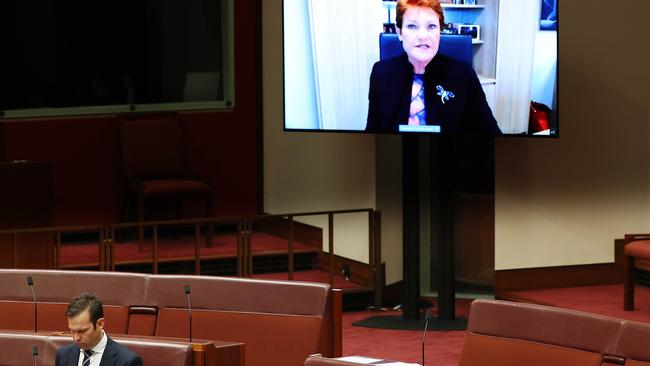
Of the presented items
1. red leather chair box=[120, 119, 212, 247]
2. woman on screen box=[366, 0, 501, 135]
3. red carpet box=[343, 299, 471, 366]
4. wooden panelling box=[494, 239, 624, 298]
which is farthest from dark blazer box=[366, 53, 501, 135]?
red leather chair box=[120, 119, 212, 247]

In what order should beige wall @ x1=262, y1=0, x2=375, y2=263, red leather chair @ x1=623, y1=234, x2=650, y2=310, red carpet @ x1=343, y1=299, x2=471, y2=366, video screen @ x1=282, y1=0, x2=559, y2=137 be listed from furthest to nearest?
beige wall @ x1=262, y1=0, x2=375, y2=263 → red leather chair @ x1=623, y1=234, x2=650, y2=310 → video screen @ x1=282, y1=0, x2=559, y2=137 → red carpet @ x1=343, y1=299, x2=471, y2=366

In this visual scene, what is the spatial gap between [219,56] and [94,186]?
1.51m

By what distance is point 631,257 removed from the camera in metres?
8.77

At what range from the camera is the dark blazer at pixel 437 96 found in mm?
8414

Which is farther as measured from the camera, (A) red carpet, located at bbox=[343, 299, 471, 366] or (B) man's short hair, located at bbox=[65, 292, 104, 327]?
(A) red carpet, located at bbox=[343, 299, 471, 366]

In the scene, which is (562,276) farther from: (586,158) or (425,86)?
(425,86)

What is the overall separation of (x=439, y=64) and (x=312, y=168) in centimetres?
225

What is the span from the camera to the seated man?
5082 mm

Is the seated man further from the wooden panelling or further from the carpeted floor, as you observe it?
the wooden panelling

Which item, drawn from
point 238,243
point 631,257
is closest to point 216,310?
point 238,243

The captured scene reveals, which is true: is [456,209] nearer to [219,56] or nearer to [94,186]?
[219,56]

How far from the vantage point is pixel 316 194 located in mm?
10422

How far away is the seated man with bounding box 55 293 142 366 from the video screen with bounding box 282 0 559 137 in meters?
3.79

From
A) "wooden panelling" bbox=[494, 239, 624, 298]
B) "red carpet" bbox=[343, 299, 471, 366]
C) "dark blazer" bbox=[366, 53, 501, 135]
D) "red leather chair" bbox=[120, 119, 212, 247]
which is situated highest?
"dark blazer" bbox=[366, 53, 501, 135]
